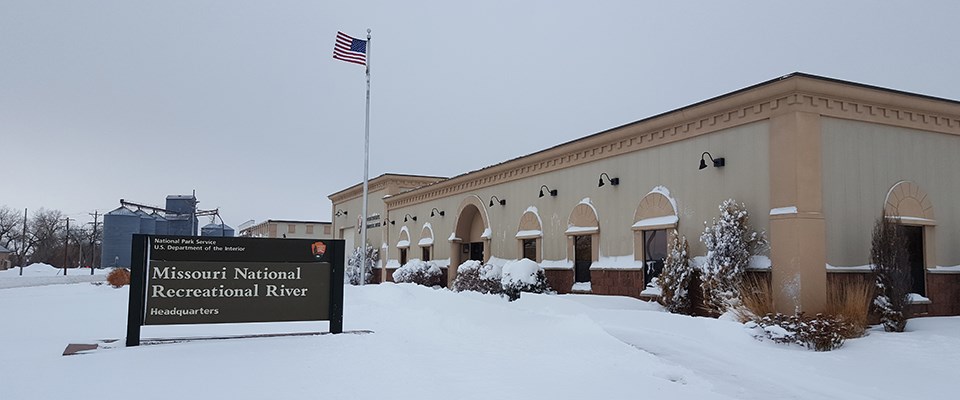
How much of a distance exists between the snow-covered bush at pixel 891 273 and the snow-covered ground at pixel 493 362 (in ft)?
1.64

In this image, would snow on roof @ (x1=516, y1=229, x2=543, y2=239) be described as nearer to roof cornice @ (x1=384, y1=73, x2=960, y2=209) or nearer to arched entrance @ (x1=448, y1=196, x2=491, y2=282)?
roof cornice @ (x1=384, y1=73, x2=960, y2=209)

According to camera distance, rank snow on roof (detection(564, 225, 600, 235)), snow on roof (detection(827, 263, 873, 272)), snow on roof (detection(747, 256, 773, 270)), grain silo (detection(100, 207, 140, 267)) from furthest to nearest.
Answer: grain silo (detection(100, 207, 140, 267)) < snow on roof (detection(564, 225, 600, 235)) < snow on roof (detection(747, 256, 773, 270)) < snow on roof (detection(827, 263, 873, 272))

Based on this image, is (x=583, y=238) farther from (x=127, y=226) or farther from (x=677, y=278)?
(x=127, y=226)

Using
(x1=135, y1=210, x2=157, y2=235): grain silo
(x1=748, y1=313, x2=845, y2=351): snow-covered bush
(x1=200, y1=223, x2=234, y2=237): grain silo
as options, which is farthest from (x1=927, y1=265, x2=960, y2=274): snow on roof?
(x1=200, y1=223, x2=234, y2=237): grain silo

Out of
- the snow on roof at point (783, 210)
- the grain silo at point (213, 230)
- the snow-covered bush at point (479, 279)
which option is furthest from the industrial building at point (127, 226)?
the snow on roof at point (783, 210)

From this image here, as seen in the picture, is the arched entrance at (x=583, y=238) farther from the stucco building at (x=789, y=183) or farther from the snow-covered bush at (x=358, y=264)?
the snow-covered bush at (x=358, y=264)

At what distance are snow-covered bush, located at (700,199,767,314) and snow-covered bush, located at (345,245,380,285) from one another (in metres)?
25.3

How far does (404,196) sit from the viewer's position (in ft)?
111

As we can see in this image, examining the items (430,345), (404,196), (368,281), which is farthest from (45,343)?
(368,281)

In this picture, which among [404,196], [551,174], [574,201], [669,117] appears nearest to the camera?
[669,117]

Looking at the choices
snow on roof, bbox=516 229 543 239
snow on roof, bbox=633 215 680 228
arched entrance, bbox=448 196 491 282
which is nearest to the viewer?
snow on roof, bbox=633 215 680 228

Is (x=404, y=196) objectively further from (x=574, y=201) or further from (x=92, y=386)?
(x=92, y=386)

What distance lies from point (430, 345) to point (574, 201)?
33.9 ft

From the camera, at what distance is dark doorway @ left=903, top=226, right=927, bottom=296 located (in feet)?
46.7
